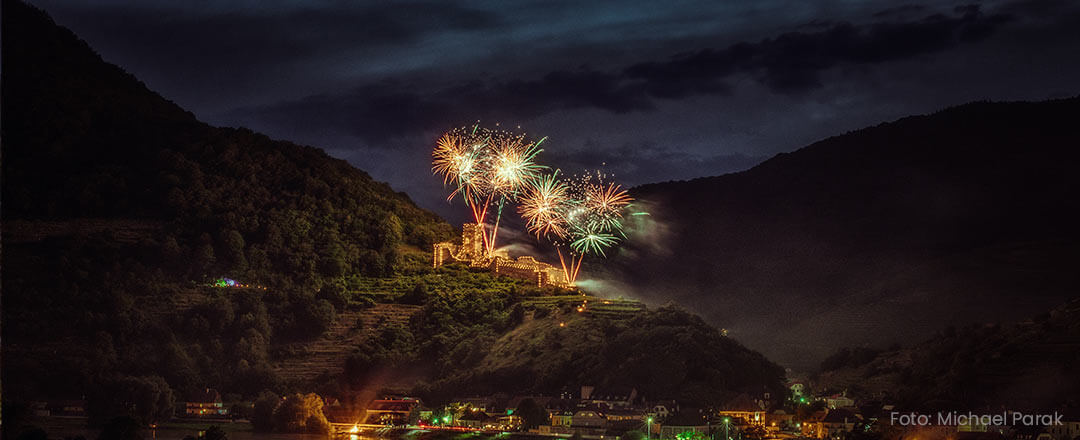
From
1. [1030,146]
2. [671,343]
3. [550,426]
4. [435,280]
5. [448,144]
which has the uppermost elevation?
[1030,146]

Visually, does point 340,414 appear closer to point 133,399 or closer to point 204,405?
point 204,405

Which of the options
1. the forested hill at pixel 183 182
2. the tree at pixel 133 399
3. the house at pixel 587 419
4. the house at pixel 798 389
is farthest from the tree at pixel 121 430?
the house at pixel 798 389

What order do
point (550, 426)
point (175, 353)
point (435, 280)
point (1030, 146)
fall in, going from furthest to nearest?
point (1030, 146) → point (435, 280) → point (175, 353) → point (550, 426)

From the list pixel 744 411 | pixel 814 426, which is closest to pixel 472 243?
pixel 744 411

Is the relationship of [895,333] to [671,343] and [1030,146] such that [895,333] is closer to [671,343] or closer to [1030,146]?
[671,343]

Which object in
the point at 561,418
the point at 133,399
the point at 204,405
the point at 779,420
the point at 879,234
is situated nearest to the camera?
the point at 779,420

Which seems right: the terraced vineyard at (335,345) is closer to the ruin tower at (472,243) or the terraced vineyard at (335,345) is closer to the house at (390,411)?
the house at (390,411)

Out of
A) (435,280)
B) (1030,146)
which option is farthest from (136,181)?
(1030,146)
